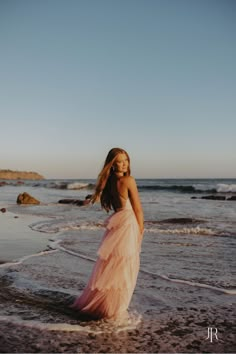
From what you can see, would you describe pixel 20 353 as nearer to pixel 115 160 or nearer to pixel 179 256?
pixel 115 160

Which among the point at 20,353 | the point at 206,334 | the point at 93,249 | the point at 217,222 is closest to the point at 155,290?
the point at 206,334

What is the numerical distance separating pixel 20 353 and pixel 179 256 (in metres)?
5.38

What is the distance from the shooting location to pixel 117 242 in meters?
4.53

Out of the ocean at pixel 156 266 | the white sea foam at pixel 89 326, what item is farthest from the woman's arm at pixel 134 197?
the ocean at pixel 156 266

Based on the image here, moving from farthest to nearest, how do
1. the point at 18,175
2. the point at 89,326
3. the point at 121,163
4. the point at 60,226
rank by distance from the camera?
1. the point at 18,175
2. the point at 60,226
3. the point at 121,163
4. the point at 89,326

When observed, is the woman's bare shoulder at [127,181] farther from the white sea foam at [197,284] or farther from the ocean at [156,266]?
the white sea foam at [197,284]

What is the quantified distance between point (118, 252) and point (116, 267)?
178 mm

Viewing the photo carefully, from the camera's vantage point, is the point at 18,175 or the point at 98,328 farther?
the point at 18,175

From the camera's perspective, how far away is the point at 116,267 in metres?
4.53

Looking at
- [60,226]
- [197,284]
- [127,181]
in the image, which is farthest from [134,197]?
[60,226]

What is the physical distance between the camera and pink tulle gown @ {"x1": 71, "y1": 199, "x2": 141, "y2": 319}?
4523 mm

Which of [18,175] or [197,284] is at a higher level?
[18,175]

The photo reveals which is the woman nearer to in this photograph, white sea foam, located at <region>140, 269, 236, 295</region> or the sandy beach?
the sandy beach

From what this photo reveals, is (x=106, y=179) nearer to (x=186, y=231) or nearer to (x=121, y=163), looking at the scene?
(x=121, y=163)
